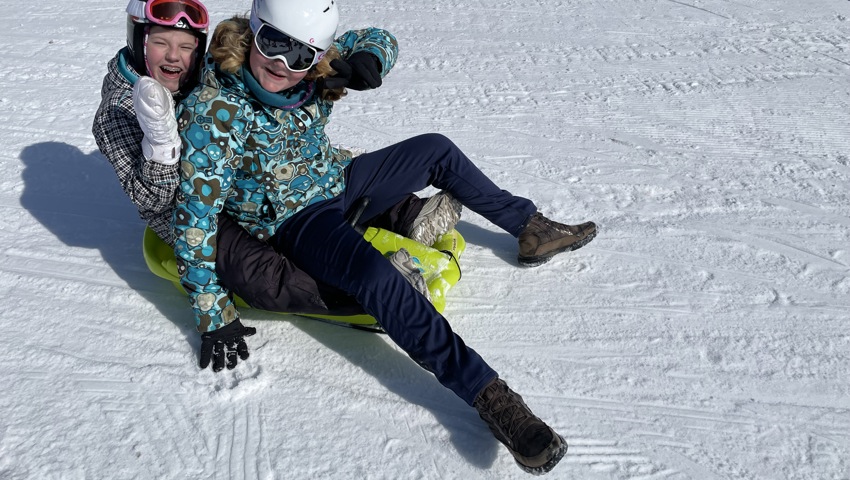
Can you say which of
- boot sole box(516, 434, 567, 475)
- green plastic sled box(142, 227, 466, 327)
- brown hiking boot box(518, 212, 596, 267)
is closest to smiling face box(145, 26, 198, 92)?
green plastic sled box(142, 227, 466, 327)

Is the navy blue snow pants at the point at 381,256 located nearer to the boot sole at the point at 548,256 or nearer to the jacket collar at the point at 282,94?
Result: the boot sole at the point at 548,256

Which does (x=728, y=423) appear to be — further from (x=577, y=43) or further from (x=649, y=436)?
(x=577, y=43)

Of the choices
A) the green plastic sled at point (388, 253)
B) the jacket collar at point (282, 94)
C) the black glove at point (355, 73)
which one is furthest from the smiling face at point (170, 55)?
the green plastic sled at point (388, 253)

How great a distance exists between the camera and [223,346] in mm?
2844

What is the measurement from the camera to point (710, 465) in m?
2.50

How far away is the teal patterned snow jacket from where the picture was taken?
2645 millimetres

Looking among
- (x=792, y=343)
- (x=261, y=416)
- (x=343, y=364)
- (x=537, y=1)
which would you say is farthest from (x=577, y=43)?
(x=261, y=416)

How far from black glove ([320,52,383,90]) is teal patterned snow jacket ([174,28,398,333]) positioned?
105 mm

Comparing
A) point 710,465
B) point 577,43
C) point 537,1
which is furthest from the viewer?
point 537,1

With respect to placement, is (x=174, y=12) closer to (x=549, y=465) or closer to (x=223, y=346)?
(x=223, y=346)

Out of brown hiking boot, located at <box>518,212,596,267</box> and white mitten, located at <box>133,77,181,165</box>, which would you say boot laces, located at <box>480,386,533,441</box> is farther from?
white mitten, located at <box>133,77,181,165</box>

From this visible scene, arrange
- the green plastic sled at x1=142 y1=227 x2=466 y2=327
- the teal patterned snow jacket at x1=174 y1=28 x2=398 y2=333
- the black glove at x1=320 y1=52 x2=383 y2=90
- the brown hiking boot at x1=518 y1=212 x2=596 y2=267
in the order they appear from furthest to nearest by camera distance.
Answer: the brown hiking boot at x1=518 y1=212 x2=596 y2=267 < the green plastic sled at x1=142 y1=227 x2=466 y2=327 < the black glove at x1=320 y1=52 x2=383 y2=90 < the teal patterned snow jacket at x1=174 y1=28 x2=398 y2=333

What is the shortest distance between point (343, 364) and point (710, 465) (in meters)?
1.35

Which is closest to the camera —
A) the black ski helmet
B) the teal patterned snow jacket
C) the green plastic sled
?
the teal patterned snow jacket
